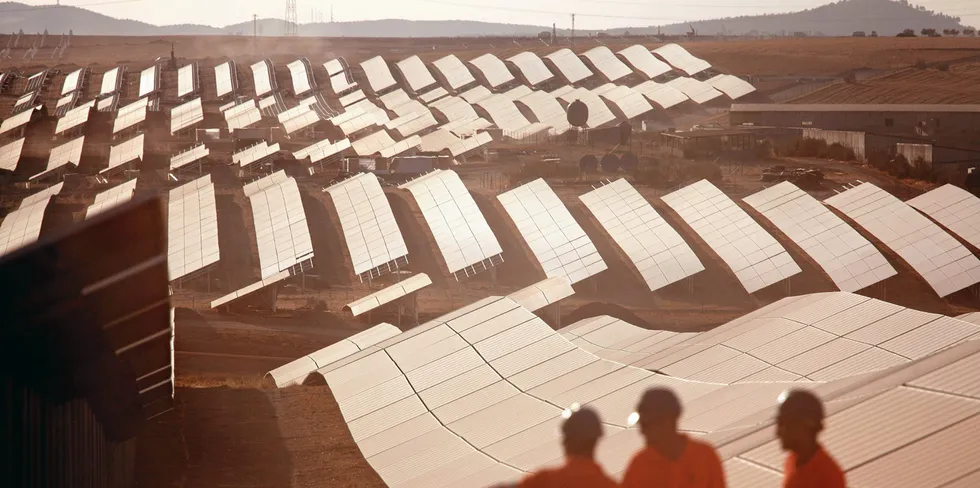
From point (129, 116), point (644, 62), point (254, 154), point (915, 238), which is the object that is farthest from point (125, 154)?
point (644, 62)

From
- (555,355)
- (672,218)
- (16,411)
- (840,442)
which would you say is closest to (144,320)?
(16,411)

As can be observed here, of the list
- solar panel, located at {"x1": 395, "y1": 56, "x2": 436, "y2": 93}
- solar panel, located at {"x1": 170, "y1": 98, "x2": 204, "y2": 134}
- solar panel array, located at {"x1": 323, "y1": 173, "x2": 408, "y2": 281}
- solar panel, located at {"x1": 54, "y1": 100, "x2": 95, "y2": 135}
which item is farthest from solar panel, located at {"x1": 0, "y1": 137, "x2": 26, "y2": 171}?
solar panel, located at {"x1": 395, "y1": 56, "x2": 436, "y2": 93}

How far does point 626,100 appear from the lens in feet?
183

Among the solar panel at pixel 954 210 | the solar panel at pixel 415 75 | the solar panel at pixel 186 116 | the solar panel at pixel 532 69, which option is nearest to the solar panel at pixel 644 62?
the solar panel at pixel 532 69

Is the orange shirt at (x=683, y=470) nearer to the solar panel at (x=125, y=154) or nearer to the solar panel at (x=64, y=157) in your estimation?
the solar panel at (x=125, y=154)

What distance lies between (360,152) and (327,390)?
30088 mm

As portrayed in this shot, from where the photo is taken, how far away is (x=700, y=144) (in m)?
46.3

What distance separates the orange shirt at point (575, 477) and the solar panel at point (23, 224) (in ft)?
91.2

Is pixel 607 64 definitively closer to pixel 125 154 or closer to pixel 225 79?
pixel 225 79

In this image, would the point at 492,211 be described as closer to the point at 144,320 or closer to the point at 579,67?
the point at 144,320

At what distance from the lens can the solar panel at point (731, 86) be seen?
194 ft

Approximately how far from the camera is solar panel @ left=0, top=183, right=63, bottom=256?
98.4 feet

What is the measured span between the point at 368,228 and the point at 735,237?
34.2ft

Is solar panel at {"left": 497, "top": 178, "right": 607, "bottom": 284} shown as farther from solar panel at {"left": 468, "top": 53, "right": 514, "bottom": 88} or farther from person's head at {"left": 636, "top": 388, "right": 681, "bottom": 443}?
solar panel at {"left": 468, "top": 53, "right": 514, "bottom": 88}
